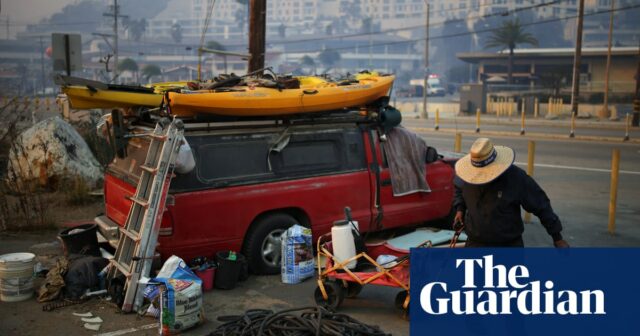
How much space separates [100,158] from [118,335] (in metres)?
8.23

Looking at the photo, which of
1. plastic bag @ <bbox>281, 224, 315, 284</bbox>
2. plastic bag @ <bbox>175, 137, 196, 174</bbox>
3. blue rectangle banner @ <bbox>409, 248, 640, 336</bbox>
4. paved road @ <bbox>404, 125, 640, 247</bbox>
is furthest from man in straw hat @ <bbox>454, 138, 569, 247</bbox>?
paved road @ <bbox>404, 125, 640, 247</bbox>

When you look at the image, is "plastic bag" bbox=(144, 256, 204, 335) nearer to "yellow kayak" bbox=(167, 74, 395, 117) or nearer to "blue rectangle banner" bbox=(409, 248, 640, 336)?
"yellow kayak" bbox=(167, 74, 395, 117)

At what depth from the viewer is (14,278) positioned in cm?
685

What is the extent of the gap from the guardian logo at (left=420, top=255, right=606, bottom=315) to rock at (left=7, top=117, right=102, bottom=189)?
9.60 meters

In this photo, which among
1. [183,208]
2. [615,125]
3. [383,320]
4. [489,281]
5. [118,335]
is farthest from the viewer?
[615,125]

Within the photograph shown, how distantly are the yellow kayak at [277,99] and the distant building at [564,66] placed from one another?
51638 mm

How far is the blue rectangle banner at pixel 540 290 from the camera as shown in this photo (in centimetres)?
455

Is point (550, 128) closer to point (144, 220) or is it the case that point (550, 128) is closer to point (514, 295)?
point (144, 220)

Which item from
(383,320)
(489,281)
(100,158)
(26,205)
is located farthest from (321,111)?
(100,158)

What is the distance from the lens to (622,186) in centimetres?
1407

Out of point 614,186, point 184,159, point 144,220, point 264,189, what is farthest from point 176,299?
point 614,186

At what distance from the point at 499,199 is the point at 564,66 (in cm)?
6578

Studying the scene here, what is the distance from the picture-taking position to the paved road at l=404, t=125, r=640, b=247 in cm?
988

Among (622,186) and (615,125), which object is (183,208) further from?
(615,125)
